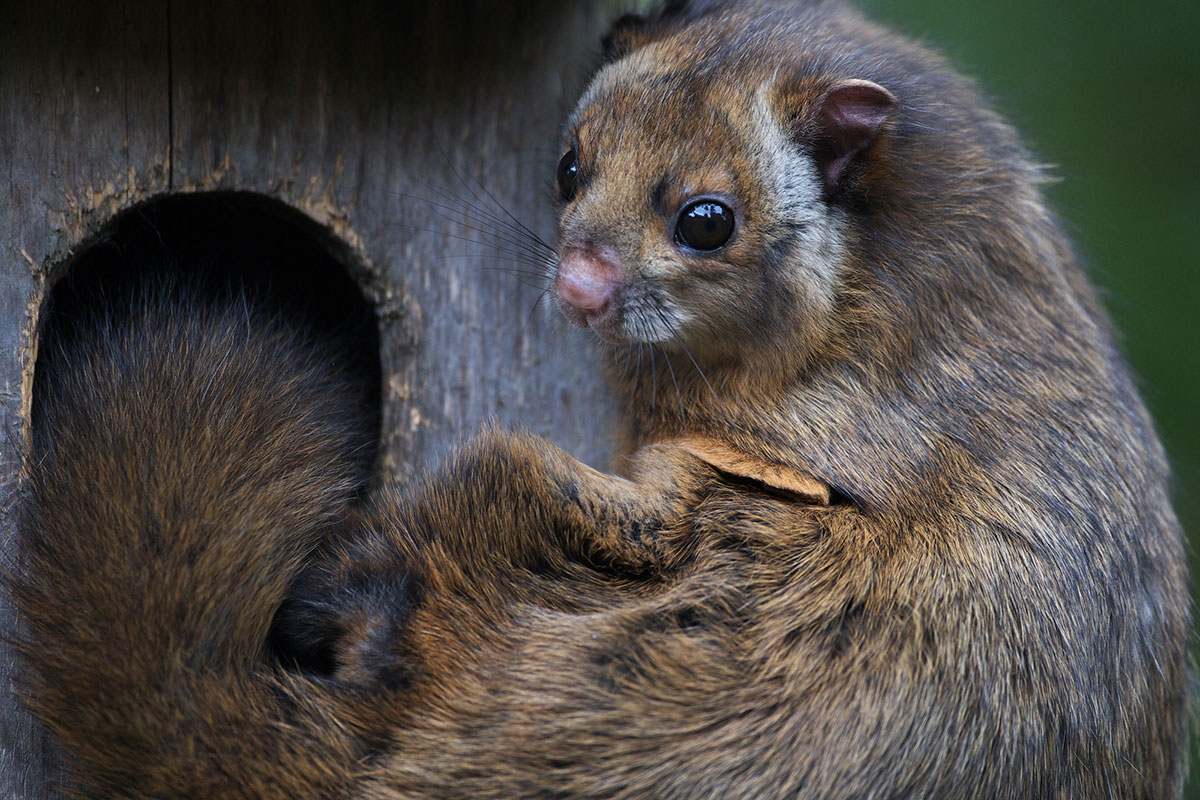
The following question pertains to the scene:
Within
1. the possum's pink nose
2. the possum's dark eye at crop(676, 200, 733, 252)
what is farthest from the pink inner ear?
the possum's pink nose

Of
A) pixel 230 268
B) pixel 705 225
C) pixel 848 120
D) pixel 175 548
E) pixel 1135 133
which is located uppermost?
pixel 1135 133

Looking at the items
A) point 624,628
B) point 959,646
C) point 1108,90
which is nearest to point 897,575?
point 959,646

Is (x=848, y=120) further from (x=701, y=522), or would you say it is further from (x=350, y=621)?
(x=350, y=621)

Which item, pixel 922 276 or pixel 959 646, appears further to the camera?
pixel 922 276

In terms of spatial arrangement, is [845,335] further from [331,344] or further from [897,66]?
[331,344]

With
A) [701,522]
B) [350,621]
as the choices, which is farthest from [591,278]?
[350,621]

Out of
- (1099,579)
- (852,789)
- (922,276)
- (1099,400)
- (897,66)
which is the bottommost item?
(852,789)
